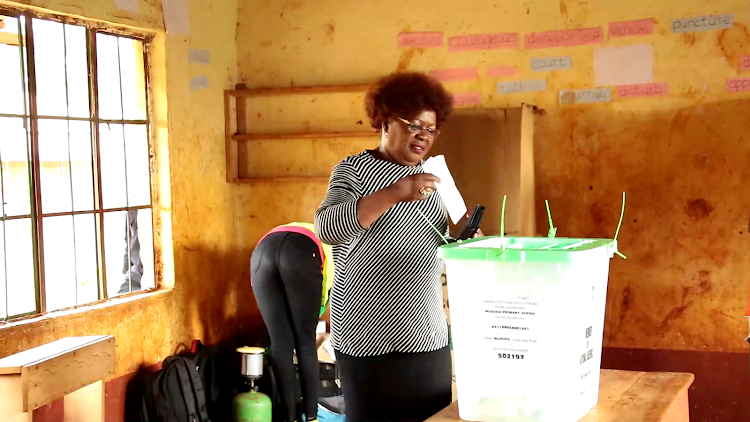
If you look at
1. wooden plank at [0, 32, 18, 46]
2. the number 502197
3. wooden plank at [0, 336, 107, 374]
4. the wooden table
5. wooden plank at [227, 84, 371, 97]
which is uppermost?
wooden plank at [0, 32, 18, 46]

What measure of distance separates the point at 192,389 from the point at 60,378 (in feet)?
4.11

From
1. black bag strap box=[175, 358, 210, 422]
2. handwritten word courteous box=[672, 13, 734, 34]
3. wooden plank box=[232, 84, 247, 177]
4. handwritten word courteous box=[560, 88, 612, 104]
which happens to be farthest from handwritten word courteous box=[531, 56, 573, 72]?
black bag strap box=[175, 358, 210, 422]

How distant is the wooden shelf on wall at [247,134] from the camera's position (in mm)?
4473

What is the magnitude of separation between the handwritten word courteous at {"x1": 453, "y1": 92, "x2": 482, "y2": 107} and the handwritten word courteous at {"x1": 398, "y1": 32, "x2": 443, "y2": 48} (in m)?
0.29

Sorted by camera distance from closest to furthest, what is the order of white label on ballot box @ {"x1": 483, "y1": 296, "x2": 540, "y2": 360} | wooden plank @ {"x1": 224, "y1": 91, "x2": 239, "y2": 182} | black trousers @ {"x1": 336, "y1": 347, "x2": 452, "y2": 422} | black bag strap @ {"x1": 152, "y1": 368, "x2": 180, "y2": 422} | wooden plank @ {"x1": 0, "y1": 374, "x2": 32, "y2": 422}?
white label on ballot box @ {"x1": 483, "y1": 296, "x2": 540, "y2": 360} → black trousers @ {"x1": 336, "y1": 347, "x2": 452, "y2": 422} → wooden plank @ {"x1": 0, "y1": 374, "x2": 32, "y2": 422} → black bag strap @ {"x1": 152, "y1": 368, "x2": 180, "y2": 422} → wooden plank @ {"x1": 224, "y1": 91, "x2": 239, "y2": 182}

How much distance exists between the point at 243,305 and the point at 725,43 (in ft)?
9.34

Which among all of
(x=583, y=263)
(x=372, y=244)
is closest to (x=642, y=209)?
(x=372, y=244)

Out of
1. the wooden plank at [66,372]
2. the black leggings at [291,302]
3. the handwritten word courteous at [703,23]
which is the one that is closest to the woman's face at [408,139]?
the wooden plank at [66,372]

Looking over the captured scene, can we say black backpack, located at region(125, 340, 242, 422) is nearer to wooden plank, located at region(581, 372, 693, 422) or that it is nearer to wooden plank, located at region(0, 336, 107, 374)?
wooden plank, located at region(0, 336, 107, 374)

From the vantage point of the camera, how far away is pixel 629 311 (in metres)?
4.11

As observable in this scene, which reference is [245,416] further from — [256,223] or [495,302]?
[495,302]

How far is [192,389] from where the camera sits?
3.83 m

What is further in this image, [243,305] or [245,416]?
[243,305]

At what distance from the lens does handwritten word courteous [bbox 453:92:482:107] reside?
426 cm
